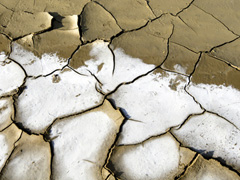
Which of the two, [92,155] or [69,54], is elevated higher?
[69,54]

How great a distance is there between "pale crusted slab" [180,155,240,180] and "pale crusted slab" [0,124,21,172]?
1409 mm

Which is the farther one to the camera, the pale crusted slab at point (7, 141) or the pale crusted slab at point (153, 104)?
the pale crusted slab at point (153, 104)

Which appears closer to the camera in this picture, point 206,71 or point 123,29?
point 206,71

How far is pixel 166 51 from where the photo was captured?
2.22 meters

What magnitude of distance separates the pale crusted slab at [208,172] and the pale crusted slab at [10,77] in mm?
1687

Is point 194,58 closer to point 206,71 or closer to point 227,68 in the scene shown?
point 206,71

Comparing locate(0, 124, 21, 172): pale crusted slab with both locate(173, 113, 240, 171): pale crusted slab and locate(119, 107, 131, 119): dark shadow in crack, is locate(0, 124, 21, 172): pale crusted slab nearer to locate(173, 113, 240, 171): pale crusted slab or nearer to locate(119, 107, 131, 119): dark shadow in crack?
locate(119, 107, 131, 119): dark shadow in crack

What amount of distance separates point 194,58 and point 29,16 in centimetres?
186

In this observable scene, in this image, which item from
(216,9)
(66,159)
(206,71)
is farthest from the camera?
(216,9)

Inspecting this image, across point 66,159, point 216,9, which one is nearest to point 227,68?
point 216,9

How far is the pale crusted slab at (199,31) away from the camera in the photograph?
7.47 ft

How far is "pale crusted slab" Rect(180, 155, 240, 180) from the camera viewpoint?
1.69 metres

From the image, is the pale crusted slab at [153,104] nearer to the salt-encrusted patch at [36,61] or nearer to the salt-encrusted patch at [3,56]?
the salt-encrusted patch at [36,61]

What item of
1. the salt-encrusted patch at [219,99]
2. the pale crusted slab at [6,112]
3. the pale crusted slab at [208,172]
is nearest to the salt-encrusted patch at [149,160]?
the pale crusted slab at [208,172]
